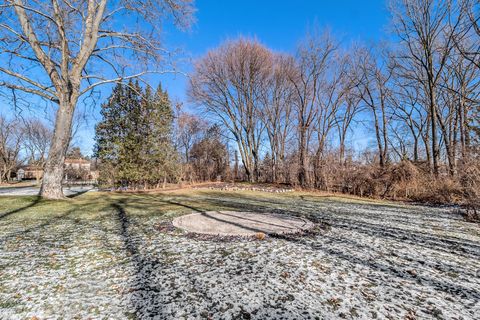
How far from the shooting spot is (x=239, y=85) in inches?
752

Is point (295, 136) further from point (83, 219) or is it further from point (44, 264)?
point (44, 264)

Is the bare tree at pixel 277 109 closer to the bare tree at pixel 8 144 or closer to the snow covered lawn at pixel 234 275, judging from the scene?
the snow covered lawn at pixel 234 275

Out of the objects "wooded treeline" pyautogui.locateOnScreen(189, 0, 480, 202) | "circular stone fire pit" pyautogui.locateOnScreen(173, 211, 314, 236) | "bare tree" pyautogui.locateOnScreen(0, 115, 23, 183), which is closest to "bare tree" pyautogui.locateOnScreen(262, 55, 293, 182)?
"wooded treeline" pyautogui.locateOnScreen(189, 0, 480, 202)

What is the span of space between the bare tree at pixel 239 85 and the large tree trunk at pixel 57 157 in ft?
35.3

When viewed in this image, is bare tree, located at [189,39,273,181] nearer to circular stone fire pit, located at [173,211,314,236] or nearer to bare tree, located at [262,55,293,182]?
bare tree, located at [262,55,293,182]

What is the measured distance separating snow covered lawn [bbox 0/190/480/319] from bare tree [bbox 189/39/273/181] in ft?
50.5

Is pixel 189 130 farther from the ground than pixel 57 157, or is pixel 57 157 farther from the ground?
pixel 189 130

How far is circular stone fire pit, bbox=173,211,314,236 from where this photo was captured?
419 cm

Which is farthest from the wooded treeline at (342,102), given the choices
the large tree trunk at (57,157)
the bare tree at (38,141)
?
the bare tree at (38,141)

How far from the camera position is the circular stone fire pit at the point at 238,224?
13.7 feet

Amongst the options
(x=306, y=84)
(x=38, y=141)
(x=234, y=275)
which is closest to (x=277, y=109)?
(x=306, y=84)

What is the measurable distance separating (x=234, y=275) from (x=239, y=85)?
18.2 meters

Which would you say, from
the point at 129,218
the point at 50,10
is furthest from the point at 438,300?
the point at 50,10

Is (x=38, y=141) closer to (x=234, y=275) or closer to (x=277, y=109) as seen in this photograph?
(x=277, y=109)
